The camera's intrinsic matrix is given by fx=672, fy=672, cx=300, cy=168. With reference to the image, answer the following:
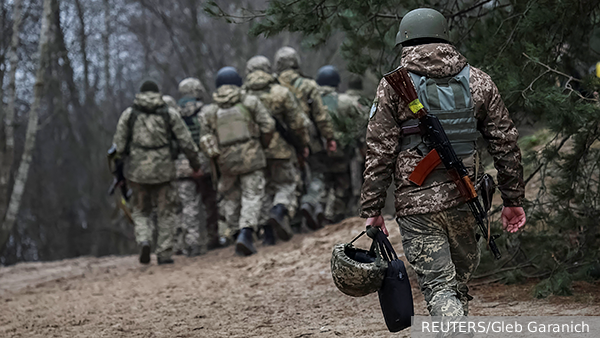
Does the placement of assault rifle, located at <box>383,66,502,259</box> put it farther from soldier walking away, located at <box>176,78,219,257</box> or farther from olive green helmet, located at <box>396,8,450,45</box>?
soldier walking away, located at <box>176,78,219,257</box>

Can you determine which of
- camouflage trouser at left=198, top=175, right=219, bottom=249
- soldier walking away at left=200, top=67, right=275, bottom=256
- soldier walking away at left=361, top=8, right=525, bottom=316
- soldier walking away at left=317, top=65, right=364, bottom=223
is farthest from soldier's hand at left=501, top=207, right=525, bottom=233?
camouflage trouser at left=198, top=175, right=219, bottom=249

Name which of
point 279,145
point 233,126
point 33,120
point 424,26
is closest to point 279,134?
point 279,145

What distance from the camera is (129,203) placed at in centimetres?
954

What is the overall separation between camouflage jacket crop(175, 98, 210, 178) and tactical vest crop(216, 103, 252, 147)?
978 millimetres

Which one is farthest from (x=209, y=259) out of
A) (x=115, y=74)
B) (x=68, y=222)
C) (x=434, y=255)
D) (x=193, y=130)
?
(x=115, y=74)

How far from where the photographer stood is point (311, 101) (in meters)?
10.1

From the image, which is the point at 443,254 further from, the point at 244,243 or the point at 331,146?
the point at 331,146

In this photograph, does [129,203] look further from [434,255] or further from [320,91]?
[434,255]

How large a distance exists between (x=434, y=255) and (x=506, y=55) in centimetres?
216

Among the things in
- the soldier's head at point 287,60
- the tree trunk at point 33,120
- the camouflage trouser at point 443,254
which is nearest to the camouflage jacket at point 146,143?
the soldier's head at point 287,60

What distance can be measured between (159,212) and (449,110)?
6442 millimetres

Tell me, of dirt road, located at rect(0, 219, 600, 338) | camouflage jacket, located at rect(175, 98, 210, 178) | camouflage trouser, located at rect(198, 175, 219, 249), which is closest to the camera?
dirt road, located at rect(0, 219, 600, 338)

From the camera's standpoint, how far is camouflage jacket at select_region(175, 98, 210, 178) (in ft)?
32.9

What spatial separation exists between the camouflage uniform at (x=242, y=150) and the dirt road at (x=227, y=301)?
2.10 feet
